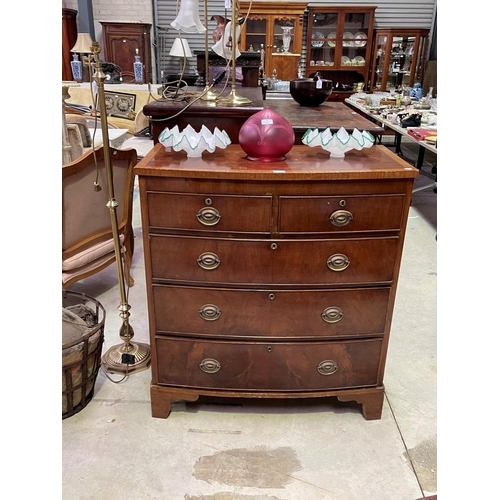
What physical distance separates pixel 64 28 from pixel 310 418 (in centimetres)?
881

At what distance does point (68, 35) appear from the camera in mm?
8484

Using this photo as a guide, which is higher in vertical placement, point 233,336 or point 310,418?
point 233,336

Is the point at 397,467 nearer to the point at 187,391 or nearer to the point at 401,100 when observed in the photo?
the point at 187,391

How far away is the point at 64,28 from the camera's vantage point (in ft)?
27.3

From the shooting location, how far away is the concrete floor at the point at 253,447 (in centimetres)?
173

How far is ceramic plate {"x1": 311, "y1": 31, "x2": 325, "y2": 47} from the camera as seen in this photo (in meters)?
9.15

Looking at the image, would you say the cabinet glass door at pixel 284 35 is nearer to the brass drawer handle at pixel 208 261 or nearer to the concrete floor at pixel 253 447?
the concrete floor at pixel 253 447

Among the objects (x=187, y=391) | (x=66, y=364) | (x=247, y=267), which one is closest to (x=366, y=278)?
(x=247, y=267)

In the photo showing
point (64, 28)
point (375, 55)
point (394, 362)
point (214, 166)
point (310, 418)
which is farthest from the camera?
point (375, 55)

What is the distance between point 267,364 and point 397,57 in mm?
9156

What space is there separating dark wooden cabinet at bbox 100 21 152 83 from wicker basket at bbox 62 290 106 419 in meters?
7.72

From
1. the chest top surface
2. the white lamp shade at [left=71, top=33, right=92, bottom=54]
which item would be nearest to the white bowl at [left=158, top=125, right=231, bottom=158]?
the chest top surface

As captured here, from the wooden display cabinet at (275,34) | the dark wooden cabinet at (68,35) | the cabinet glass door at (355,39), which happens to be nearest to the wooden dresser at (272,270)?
the wooden display cabinet at (275,34)

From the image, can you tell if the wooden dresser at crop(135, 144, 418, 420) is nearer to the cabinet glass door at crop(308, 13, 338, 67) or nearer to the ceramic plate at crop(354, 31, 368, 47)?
the cabinet glass door at crop(308, 13, 338, 67)
